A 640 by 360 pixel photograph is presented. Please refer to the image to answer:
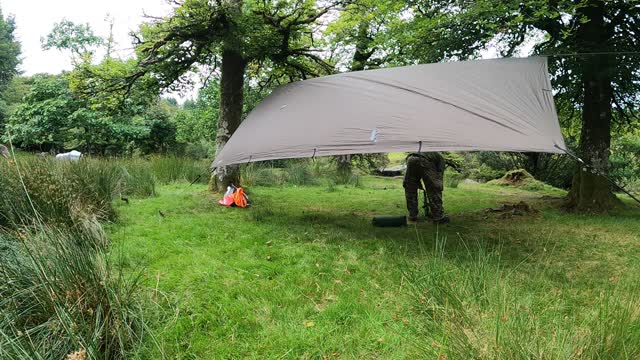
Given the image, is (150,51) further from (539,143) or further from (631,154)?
(631,154)

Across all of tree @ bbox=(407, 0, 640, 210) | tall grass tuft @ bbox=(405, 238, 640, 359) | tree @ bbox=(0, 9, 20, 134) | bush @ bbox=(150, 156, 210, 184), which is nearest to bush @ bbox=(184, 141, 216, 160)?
bush @ bbox=(150, 156, 210, 184)

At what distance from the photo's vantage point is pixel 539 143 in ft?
9.14

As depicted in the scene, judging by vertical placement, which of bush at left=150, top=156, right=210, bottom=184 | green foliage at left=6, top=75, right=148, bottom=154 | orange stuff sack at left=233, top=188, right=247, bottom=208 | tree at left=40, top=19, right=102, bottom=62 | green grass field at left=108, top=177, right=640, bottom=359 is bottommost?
green grass field at left=108, top=177, right=640, bottom=359

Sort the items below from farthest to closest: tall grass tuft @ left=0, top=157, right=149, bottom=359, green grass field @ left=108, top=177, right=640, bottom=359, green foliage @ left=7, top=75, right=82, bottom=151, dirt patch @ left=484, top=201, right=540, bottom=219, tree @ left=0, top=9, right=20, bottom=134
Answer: tree @ left=0, top=9, right=20, bottom=134
green foliage @ left=7, top=75, right=82, bottom=151
dirt patch @ left=484, top=201, right=540, bottom=219
tall grass tuft @ left=0, top=157, right=149, bottom=359
green grass field @ left=108, top=177, right=640, bottom=359

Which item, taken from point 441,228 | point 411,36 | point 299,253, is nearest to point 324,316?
point 299,253

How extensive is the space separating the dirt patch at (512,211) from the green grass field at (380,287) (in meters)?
0.19

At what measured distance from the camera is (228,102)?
6676 millimetres

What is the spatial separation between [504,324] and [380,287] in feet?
4.01

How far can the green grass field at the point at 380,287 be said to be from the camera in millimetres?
1624

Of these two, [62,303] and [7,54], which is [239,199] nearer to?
[62,303]

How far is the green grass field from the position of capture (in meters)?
1.62

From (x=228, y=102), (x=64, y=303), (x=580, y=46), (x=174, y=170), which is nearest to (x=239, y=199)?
(x=228, y=102)

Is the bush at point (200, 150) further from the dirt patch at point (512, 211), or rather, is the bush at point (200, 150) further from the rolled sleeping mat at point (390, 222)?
the dirt patch at point (512, 211)

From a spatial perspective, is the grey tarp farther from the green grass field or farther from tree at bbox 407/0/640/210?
tree at bbox 407/0/640/210
